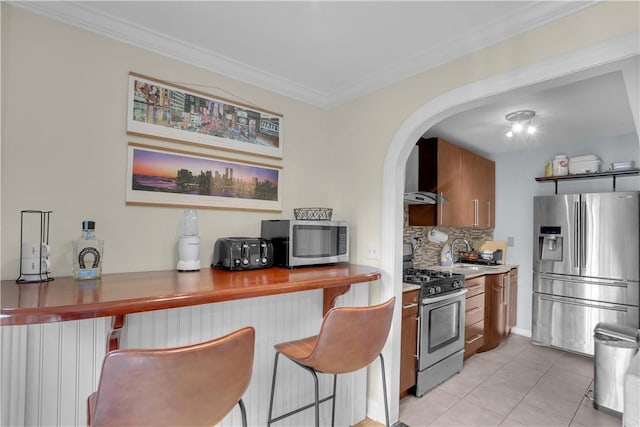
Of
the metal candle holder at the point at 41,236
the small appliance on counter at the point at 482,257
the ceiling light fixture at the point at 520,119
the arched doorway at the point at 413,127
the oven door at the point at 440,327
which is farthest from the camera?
the small appliance on counter at the point at 482,257

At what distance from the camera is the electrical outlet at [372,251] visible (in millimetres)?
2314

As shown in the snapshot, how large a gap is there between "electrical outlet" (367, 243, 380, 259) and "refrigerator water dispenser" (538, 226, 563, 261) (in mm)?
2687

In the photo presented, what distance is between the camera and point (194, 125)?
6.61 feet

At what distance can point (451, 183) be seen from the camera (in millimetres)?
3609

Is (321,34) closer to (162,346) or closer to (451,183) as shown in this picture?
(162,346)

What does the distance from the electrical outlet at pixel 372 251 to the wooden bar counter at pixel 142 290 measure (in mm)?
365

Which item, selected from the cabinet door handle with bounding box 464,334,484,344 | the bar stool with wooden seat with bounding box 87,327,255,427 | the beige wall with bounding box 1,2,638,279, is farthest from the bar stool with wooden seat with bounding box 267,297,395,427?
the cabinet door handle with bounding box 464,334,484,344

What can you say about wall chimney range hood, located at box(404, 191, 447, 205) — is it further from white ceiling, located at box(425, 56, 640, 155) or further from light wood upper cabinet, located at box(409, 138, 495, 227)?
white ceiling, located at box(425, 56, 640, 155)

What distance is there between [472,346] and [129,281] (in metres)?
3.18

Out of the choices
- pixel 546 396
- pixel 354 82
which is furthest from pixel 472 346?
pixel 354 82

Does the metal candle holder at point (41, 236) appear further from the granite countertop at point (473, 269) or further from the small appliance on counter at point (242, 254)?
the granite countertop at point (473, 269)

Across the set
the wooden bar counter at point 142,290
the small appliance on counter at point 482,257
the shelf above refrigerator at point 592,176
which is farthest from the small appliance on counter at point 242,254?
the shelf above refrigerator at point 592,176

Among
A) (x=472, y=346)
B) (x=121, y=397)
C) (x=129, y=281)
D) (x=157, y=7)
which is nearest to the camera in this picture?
(x=121, y=397)

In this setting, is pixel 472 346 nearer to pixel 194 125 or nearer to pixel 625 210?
pixel 625 210
